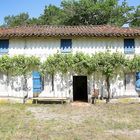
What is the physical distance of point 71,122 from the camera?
54.9 ft

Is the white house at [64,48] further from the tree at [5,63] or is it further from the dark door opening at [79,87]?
the dark door opening at [79,87]

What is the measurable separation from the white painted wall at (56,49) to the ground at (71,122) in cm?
219

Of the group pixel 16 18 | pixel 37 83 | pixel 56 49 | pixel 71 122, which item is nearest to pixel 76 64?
pixel 56 49

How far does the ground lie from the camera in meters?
13.5

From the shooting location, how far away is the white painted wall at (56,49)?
1006 inches

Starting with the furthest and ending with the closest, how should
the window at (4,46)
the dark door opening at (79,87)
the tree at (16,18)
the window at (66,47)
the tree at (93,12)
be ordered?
the tree at (16,18) → the tree at (93,12) → the dark door opening at (79,87) → the window at (4,46) → the window at (66,47)

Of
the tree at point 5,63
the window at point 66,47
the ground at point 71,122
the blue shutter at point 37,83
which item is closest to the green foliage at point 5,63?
the tree at point 5,63

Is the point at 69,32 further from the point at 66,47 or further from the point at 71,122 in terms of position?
the point at 71,122

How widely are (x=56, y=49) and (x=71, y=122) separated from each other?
390 inches

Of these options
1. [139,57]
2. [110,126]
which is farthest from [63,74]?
[110,126]

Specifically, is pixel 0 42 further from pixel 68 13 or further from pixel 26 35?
pixel 68 13

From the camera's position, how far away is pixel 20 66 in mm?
25328

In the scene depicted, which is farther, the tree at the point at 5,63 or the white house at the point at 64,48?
the white house at the point at 64,48

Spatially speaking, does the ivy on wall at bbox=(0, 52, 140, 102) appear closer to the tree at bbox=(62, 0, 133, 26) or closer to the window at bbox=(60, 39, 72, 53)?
the window at bbox=(60, 39, 72, 53)
